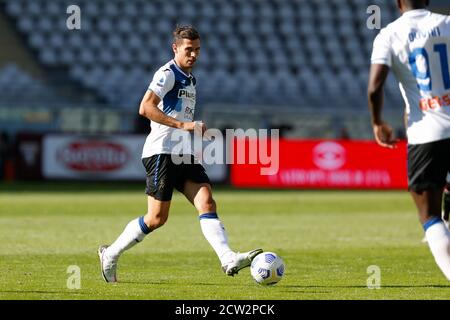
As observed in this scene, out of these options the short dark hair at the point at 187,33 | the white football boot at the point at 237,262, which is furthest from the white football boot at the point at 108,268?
the short dark hair at the point at 187,33

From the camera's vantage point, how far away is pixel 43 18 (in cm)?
3453

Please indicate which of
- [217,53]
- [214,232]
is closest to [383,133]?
[214,232]

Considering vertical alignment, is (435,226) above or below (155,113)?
below

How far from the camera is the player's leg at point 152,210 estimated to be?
912 centimetres

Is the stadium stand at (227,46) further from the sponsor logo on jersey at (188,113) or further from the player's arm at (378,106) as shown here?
the player's arm at (378,106)

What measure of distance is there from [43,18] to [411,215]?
63.5ft

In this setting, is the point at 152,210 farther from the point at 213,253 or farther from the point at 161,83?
the point at 213,253

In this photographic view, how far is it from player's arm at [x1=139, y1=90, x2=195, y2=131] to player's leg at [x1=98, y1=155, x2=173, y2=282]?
473mm

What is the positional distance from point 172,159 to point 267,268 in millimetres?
1315

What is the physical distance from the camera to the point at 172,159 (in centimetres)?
916

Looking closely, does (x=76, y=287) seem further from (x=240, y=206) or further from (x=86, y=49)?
(x=86, y=49)

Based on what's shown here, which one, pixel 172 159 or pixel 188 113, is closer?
pixel 172 159

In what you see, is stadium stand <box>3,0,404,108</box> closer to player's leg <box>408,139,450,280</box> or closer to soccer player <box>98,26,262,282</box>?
soccer player <box>98,26,262,282</box>

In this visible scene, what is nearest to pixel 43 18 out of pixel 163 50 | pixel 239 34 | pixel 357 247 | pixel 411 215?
pixel 163 50
